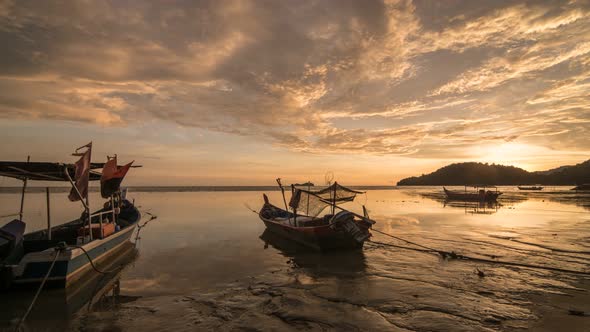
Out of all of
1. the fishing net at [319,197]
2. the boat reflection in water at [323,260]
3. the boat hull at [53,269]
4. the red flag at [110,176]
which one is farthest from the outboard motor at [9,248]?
the fishing net at [319,197]

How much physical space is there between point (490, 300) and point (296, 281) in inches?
254

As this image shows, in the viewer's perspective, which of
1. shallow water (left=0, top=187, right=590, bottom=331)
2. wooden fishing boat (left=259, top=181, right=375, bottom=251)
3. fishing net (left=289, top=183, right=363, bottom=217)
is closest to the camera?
shallow water (left=0, top=187, right=590, bottom=331)

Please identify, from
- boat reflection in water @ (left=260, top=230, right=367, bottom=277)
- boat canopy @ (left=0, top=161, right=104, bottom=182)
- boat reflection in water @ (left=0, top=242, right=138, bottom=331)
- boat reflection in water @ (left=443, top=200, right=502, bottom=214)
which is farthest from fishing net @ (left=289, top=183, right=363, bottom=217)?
boat reflection in water @ (left=443, top=200, right=502, bottom=214)

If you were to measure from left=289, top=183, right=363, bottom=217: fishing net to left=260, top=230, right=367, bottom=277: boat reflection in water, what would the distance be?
260cm

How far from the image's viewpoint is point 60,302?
9.58m

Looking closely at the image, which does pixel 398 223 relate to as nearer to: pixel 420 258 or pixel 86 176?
pixel 420 258

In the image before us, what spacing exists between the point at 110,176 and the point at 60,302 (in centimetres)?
573

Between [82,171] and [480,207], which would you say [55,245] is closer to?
[82,171]

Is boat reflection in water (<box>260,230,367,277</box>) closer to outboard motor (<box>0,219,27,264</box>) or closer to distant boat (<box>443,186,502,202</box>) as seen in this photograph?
outboard motor (<box>0,219,27,264</box>)

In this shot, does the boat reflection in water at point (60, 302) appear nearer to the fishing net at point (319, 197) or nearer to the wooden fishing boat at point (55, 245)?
the wooden fishing boat at point (55, 245)

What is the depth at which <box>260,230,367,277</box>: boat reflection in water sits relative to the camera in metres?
13.0

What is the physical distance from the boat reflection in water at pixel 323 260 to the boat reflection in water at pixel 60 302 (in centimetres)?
750

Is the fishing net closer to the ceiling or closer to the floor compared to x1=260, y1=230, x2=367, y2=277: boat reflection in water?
closer to the ceiling

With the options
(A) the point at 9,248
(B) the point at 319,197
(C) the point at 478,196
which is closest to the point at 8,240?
(A) the point at 9,248
